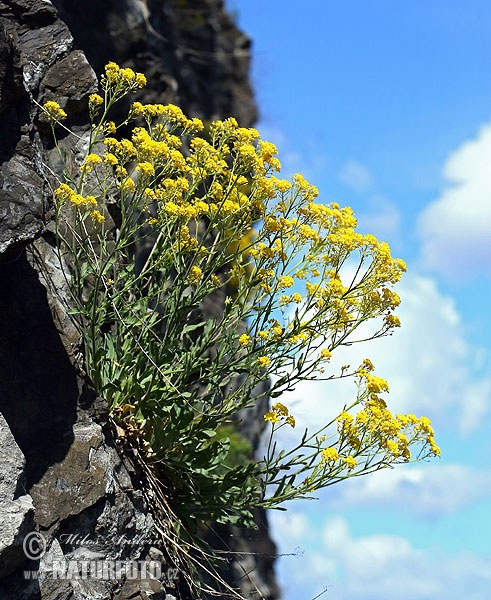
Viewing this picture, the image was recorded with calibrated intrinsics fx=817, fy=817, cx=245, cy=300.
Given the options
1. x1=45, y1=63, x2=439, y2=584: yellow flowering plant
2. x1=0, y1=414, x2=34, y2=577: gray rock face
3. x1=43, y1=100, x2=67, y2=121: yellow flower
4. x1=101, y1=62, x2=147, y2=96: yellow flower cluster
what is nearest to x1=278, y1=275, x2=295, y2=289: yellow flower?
x1=45, y1=63, x2=439, y2=584: yellow flowering plant

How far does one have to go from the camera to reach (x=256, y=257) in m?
4.86

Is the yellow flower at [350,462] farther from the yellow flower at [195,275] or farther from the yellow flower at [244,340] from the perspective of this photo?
the yellow flower at [195,275]

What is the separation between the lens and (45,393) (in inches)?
192

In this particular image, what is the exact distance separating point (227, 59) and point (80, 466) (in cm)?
1117

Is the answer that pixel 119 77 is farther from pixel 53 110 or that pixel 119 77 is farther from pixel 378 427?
pixel 378 427

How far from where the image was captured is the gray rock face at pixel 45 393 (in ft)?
14.0

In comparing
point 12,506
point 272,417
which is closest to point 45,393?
point 12,506

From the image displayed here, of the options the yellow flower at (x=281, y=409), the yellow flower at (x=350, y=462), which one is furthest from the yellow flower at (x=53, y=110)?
the yellow flower at (x=350, y=462)

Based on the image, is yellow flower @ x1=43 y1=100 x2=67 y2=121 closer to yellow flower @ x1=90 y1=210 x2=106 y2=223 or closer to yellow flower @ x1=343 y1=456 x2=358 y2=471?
yellow flower @ x1=90 y1=210 x2=106 y2=223

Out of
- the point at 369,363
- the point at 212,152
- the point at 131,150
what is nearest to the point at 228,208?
the point at 212,152

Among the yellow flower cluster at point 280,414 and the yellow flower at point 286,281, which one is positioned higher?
the yellow flower at point 286,281

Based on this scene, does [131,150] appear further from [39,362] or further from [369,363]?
[369,363]

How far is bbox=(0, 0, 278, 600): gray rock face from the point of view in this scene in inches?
168

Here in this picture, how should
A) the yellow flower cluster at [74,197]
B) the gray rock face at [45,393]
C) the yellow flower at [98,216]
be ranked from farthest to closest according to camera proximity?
1. the yellow flower at [98,216]
2. the yellow flower cluster at [74,197]
3. the gray rock face at [45,393]
